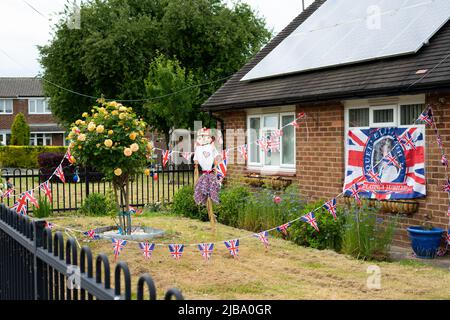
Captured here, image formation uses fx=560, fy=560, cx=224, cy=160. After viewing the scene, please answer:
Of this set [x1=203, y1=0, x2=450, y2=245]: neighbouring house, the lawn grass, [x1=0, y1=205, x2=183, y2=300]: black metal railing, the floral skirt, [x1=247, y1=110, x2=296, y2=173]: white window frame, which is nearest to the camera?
[x1=0, y1=205, x2=183, y2=300]: black metal railing

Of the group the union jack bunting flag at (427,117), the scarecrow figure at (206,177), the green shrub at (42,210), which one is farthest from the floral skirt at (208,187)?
the green shrub at (42,210)

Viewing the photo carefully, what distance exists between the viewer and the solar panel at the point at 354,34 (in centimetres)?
1039

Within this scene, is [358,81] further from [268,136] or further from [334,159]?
[268,136]

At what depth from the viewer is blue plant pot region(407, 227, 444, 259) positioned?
8823 mm

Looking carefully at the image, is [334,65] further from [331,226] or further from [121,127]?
[121,127]

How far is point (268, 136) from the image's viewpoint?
1356cm

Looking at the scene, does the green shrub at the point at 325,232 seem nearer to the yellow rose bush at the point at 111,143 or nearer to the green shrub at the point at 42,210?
the yellow rose bush at the point at 111,143

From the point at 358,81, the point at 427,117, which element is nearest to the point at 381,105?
the point at 358,81

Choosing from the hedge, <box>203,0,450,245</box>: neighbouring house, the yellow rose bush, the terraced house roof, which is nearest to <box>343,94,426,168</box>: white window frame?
<box>203,0,450,245</box>: neighbouring house

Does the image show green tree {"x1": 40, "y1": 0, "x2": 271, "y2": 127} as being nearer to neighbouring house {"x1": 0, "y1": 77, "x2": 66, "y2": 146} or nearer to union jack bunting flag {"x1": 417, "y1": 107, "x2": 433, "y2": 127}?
union jack bunting flag {"x1": 417, "y1": 107, "x2": 433, "y2": 127}

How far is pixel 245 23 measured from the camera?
3105cm

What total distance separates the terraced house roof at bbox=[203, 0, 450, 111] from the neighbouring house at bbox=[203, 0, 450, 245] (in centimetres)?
2

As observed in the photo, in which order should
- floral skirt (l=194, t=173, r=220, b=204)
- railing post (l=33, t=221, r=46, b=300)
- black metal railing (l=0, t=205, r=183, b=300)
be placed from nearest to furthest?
black metal railing (l=0, t=205, r=183, b=300)
railing post (l=33, t=221, r=46, b=300)
floral skirt (l=194, t=173, r=220, b=204)

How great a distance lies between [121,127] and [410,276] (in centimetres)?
549
